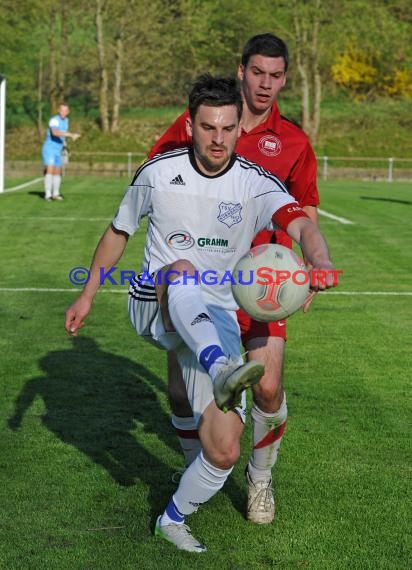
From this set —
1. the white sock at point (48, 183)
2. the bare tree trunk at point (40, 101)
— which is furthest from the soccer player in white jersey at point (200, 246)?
the bare tree trunk at point (40, 101)

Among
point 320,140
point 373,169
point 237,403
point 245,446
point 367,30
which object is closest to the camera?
point 237,403

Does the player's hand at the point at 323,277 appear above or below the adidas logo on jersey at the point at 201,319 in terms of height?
above

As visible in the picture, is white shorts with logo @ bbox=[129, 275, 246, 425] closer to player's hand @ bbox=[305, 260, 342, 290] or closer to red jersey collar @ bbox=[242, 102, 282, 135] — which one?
player's hand @ bbox=[305, 260, 342, 290]

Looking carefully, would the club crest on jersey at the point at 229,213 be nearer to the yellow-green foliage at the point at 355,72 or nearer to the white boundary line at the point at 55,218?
the white boundary line at the point at 55,218

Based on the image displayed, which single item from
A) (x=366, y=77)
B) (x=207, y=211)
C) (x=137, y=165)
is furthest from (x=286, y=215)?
(x=366, y=77)

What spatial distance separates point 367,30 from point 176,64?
11.0 meters

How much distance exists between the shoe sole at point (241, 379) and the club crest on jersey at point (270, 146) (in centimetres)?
203

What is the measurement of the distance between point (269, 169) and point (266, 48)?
674mm

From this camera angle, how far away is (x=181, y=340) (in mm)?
4938

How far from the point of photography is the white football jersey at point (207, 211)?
506 cm

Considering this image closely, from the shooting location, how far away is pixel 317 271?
4555 mm

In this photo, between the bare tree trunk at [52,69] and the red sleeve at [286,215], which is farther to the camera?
the bare tree trunk at [52,69]

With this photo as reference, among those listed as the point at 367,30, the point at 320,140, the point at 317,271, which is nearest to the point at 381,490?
the point at 317,271

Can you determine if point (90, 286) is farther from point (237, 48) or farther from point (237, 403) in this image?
point (237, 48)
